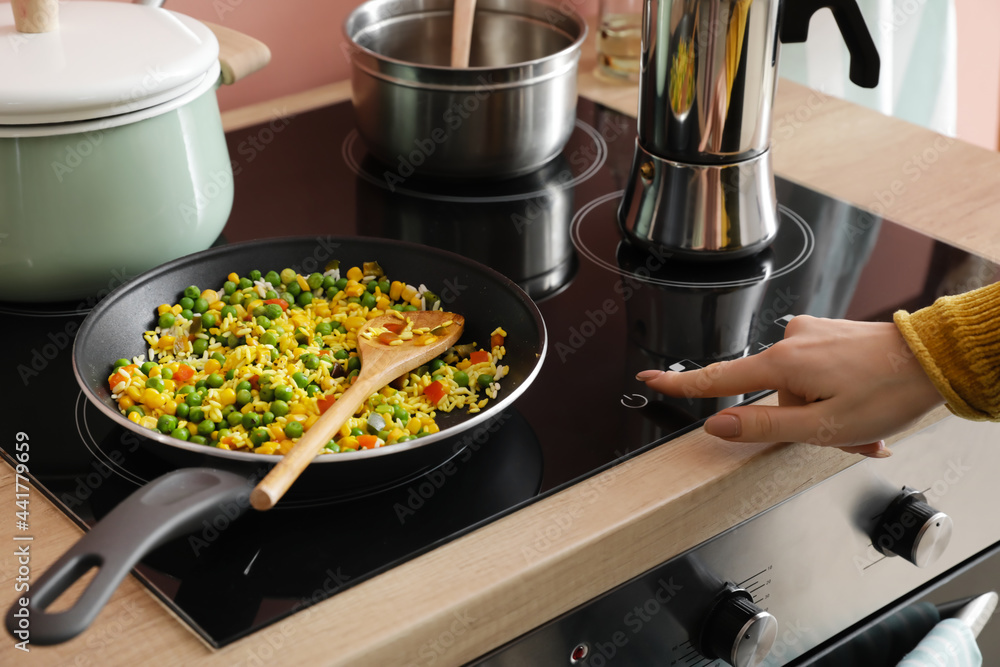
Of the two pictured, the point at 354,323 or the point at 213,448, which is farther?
the point at 354,323

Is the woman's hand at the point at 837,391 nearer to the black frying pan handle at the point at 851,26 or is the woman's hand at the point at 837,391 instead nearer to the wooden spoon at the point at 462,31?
the black frying pan handle at the point at 851,26

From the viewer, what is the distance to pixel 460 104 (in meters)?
1.07

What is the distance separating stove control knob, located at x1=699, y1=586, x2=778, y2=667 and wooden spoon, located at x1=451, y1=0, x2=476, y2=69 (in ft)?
2.42

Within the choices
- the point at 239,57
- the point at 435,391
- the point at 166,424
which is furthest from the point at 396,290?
the point at 239,57

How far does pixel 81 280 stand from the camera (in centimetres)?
87

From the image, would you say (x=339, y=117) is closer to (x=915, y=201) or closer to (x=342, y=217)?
(x=342, y=217)

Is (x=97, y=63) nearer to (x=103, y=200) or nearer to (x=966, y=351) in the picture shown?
(x=103, y=200)

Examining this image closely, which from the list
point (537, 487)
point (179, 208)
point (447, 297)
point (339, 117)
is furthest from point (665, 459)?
point (339, 117)

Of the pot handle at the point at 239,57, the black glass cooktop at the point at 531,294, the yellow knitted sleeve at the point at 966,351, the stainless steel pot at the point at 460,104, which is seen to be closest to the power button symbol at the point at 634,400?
the black glass cooktop at the point at 531,294

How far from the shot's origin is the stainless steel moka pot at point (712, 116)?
0.91 m

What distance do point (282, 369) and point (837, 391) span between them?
44 centimetres

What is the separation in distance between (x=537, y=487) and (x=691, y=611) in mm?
169

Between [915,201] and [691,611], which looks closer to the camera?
[691,611]

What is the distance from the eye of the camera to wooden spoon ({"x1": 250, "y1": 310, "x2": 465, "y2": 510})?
590 mm
